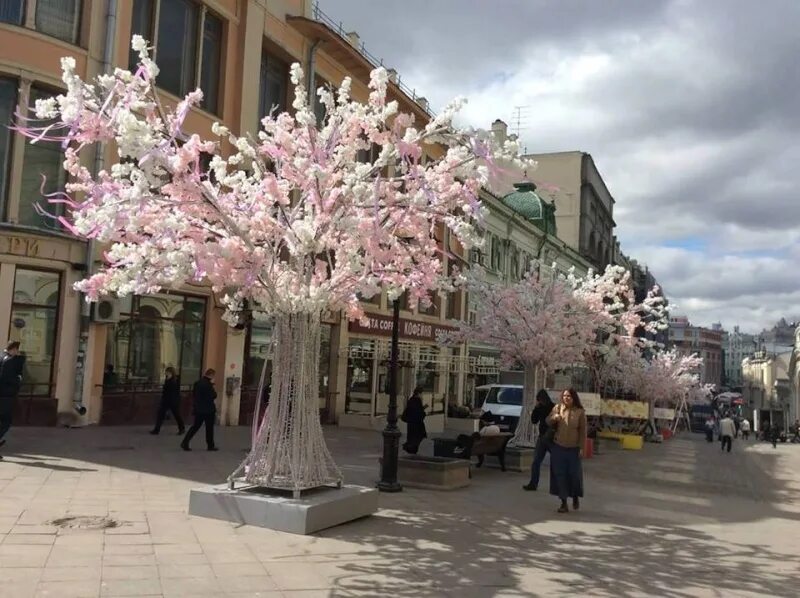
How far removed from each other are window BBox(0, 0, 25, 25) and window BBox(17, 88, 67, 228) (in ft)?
4.57

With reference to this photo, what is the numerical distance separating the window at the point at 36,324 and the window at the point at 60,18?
5076 millimetres

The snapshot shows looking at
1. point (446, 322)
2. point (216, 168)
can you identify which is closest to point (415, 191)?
point (216, 168)

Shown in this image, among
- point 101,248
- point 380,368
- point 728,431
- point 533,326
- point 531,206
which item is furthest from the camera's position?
point 531,206

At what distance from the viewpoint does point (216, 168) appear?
311 inches

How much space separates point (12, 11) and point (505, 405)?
647 inches

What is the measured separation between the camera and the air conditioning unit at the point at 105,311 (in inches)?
624

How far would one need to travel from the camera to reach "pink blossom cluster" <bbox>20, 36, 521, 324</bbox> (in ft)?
22.3

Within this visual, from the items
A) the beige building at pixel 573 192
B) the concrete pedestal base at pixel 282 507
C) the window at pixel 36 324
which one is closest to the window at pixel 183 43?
the window at pixel 36 324

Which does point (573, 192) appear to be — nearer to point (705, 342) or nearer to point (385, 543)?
point (385, 543)

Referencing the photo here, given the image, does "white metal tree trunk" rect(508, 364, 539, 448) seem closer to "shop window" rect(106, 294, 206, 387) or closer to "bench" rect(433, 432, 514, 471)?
"bench" rect(433, 432, 514, 471)

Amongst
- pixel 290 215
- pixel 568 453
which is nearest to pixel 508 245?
pixel 568 453

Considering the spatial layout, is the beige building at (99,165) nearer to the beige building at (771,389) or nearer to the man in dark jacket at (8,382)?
the man in dark jacket at (8,382)

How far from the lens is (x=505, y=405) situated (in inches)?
909

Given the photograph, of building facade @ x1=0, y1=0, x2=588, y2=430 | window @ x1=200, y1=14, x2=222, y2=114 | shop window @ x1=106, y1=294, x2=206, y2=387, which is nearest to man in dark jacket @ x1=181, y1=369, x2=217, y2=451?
building facade @ x1=0, y1=0, x2=588, y2=430
